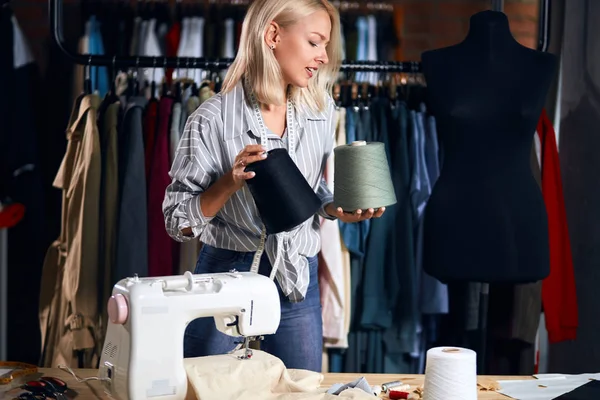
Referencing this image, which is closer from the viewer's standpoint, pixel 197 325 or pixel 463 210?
pixel 197 325

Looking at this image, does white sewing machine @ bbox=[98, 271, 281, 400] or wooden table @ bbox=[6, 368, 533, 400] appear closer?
white sewing machine @ bbox=[98, 271, 281, 400]

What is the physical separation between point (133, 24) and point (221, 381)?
2.75 meters

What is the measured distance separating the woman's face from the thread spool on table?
29cm

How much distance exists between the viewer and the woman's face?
83.2 inches

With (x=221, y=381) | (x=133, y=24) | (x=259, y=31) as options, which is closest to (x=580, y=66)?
(x=259, y=31)

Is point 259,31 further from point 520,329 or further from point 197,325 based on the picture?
point 520,329

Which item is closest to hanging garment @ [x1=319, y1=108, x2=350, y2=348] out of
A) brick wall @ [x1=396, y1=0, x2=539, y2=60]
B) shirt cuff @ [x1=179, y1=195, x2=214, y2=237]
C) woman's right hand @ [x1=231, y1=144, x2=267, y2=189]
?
shirt cuff @ [x1=179, y1=195, x2=214, y2=237]

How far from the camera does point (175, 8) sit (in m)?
4.18

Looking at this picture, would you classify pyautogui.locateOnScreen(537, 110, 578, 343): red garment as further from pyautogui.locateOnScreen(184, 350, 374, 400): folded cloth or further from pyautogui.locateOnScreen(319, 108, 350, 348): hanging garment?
pyautogui.locateOnScreen(184, 350, 374, 400): folded cloth

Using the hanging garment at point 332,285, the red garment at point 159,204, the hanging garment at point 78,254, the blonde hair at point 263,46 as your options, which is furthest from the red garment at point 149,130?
the blonde hair at point 263,46

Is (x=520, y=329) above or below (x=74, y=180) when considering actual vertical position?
below

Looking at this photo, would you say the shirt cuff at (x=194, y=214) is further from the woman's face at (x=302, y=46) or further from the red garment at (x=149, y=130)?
the red garment at (x=149, y=130)

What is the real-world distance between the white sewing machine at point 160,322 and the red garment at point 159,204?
59.5 inches

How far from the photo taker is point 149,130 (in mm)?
3268
